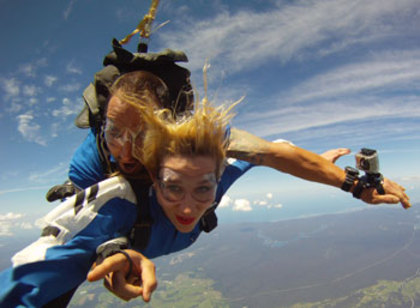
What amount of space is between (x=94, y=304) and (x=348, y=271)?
12228 centimetres

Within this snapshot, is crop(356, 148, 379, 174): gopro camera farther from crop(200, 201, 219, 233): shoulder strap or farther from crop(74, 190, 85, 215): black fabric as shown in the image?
crop(74, 190, 85, 215): black fabric

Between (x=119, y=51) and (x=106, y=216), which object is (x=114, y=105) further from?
(x=106, y=216)

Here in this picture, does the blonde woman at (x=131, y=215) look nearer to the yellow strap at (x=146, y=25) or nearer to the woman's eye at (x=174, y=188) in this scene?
the woman's eye at (x=174, y=188)

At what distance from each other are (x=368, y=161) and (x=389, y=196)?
0.34 m

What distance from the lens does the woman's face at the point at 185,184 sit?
5.35ft

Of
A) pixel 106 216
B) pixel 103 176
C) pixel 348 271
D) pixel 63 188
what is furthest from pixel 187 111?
pixel 348 271

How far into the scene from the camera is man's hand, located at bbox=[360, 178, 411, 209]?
215cm

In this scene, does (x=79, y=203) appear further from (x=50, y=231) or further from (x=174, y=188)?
(x=174, y=188)

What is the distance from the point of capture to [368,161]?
7.29 ft

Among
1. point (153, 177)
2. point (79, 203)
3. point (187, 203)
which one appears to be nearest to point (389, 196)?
point (187, 203)

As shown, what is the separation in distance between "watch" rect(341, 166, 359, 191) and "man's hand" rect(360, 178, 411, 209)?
14 centimetres

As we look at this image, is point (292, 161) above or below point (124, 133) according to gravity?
below

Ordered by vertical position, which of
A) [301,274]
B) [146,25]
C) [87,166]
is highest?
[146,25]

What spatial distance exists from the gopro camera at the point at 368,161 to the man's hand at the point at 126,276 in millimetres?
2059
